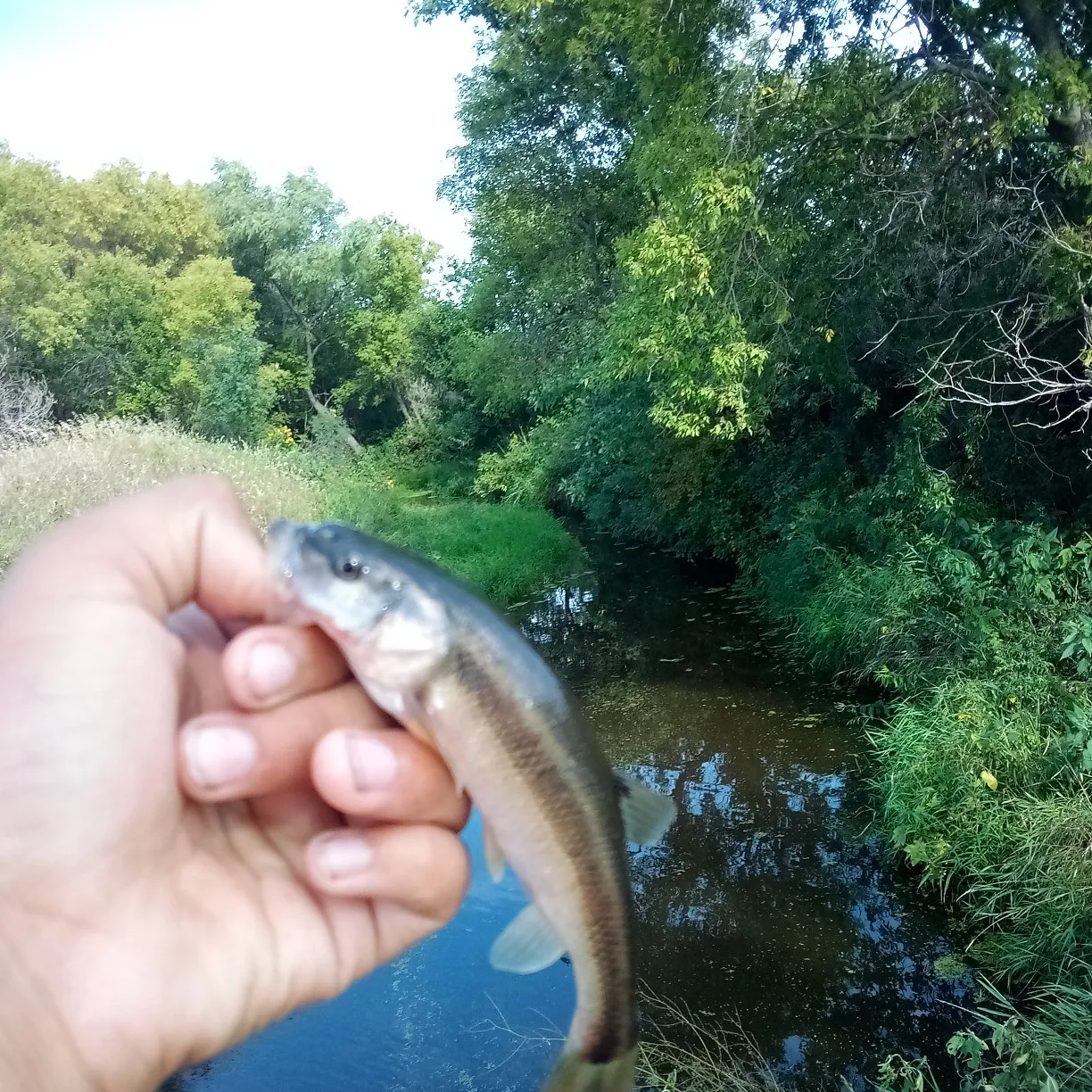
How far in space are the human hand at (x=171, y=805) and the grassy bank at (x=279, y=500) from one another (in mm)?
6524

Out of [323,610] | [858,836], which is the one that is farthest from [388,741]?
[858,836]

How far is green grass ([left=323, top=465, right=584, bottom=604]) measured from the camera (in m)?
15.3

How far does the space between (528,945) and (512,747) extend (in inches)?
17.3

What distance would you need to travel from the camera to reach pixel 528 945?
71.6 inches

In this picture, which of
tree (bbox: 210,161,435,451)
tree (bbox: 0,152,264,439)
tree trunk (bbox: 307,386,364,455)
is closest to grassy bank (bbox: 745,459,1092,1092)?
tree (bbox: 0,152,264,439)

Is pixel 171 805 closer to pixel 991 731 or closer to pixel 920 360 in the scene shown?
pixel 991 731

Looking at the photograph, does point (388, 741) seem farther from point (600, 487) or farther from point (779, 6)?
point (600, 487)

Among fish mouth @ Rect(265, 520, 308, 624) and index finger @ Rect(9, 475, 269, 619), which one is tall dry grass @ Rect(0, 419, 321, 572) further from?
fish mouth @ Rect(265, 520, 308, 624)

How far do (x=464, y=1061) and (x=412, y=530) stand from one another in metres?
12.1

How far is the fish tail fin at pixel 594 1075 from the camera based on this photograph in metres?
1.88

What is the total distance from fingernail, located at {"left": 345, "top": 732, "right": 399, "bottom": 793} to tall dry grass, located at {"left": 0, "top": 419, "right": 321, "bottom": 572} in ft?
19.6

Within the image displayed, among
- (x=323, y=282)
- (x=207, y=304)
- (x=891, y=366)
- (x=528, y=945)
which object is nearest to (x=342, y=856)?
(x=528, y=945)

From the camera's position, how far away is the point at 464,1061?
16.7 ft

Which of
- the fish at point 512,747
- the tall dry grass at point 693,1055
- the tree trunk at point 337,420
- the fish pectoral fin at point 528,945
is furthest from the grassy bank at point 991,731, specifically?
the tree trunk at point 337,420
